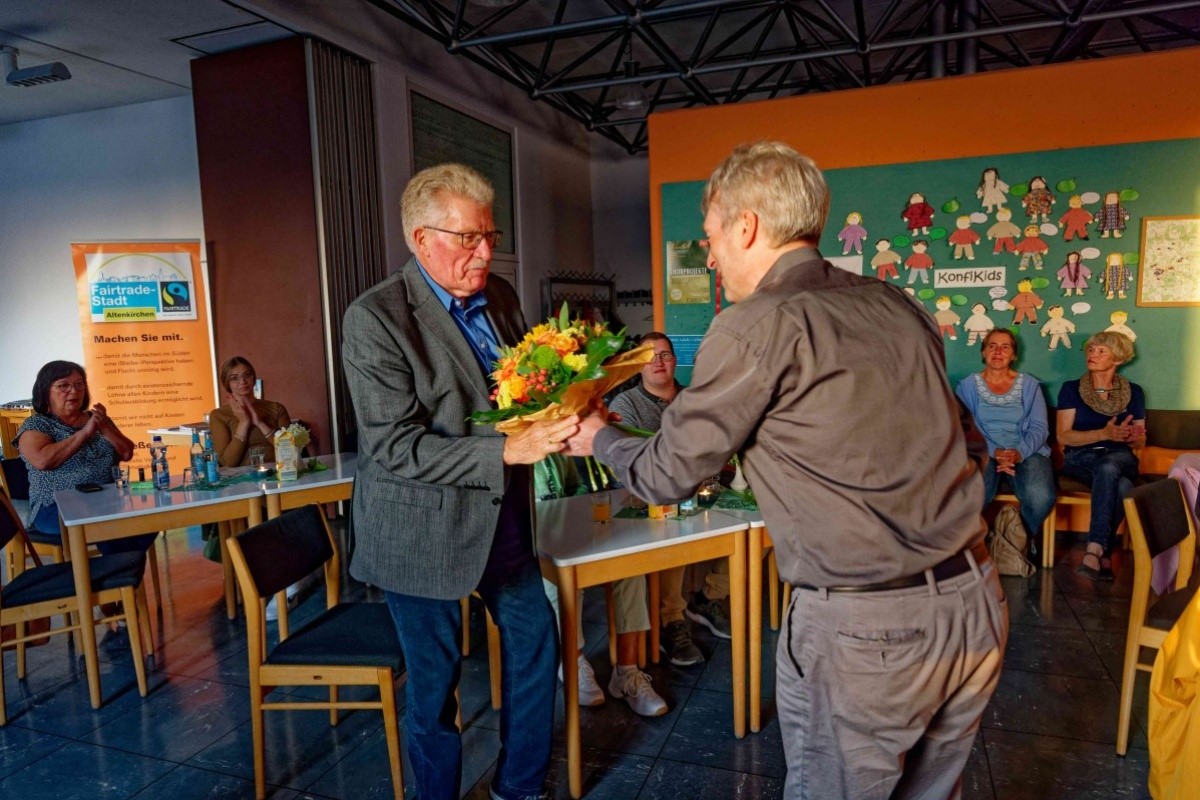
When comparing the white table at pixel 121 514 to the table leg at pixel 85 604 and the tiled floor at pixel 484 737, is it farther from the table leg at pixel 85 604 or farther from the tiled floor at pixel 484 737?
the tiled floor at pixel 484 737

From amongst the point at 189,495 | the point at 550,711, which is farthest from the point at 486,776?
the point at 189,495

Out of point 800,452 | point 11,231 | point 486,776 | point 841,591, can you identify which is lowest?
point 486,776

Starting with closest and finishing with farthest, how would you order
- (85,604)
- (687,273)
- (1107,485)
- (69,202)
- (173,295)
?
(85,604) → (1107,485) → (687,273) → (173,295) → (69,202)

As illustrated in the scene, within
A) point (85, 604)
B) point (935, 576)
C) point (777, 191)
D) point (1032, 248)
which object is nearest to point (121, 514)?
point (85, 604)

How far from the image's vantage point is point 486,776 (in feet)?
8.74

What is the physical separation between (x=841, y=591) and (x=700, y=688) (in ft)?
6.68

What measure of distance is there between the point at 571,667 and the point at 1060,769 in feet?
5.66

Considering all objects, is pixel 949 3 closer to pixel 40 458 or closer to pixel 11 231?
pixel 40 458

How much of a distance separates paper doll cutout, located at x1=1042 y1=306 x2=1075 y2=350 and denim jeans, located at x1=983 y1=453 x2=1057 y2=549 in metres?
1.00

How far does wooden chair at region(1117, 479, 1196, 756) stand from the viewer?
2600 millimetres

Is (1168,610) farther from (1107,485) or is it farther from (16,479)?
(16,479)

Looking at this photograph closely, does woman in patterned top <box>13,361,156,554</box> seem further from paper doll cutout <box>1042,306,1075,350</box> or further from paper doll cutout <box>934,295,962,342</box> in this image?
paper doll cutout <box>1042,306,1075,350</box>

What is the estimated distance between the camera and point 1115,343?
5066mm

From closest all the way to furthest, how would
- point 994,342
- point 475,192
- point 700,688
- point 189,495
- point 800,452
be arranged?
1. point 800,452
2. point 475,192
3. point 700,688
4. point 189,495
5. point 994,342
